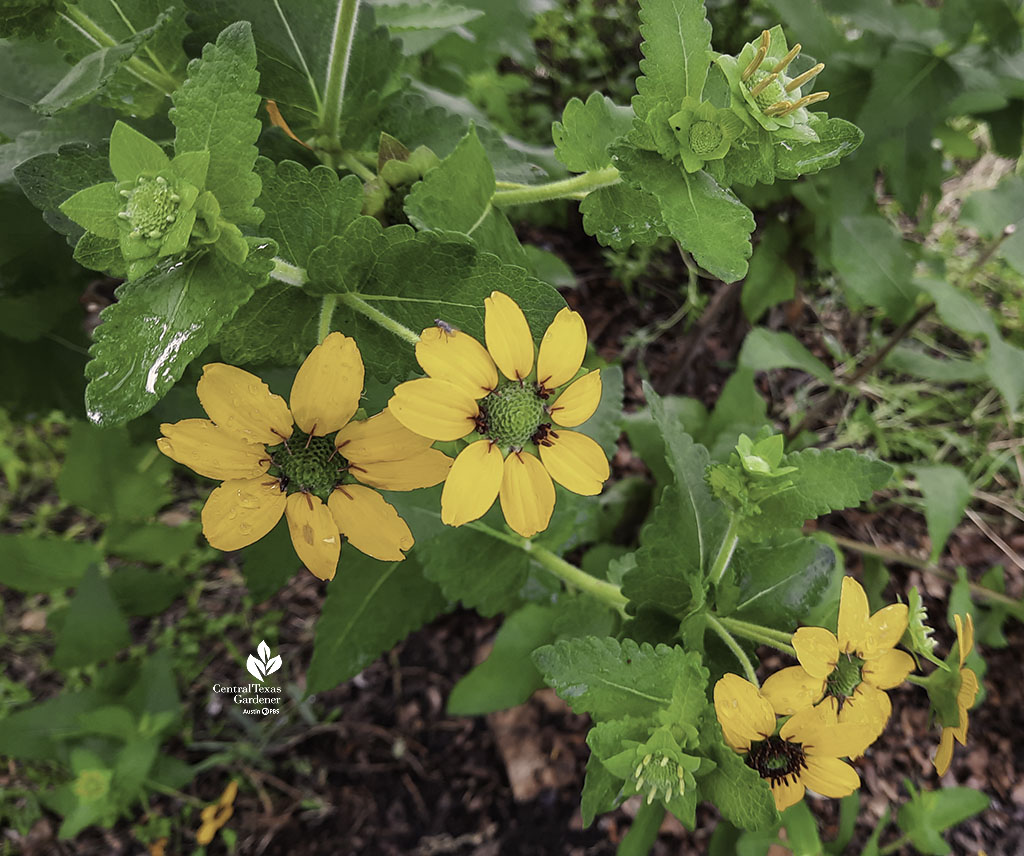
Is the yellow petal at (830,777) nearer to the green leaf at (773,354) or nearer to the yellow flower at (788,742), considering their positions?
the yellow flower at (788,742)

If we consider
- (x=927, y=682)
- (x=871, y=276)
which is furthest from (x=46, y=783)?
(x=871, y=276)

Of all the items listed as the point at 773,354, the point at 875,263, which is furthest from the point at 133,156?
the point at 875,263

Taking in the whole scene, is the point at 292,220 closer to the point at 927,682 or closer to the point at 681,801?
the point at 681,801

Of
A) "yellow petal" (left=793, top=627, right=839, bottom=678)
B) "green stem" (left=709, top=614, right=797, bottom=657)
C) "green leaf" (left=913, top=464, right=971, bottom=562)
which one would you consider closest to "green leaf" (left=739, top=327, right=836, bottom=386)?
"green leaf" (left=913, top=464, right=971, bottom=562)

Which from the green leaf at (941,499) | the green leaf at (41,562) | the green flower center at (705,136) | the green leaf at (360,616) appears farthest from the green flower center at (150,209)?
the green leaf at (941,499)

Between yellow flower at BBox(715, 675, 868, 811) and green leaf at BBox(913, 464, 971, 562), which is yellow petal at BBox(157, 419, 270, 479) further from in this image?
green leaf at BBox(913, 464, 971, 562)
